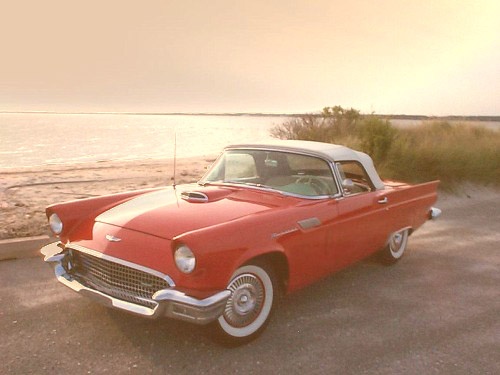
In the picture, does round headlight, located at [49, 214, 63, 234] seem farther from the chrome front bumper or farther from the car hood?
the chrome front bumper

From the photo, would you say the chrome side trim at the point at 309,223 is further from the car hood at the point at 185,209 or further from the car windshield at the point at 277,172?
the car windshield at the point at 277,172

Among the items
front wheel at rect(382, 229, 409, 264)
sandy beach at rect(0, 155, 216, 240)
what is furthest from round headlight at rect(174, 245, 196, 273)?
sandy beach at rect(0, 155, 216, 240)

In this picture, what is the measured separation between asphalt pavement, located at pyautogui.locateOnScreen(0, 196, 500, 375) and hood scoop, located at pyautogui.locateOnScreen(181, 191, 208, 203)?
1.05 metres

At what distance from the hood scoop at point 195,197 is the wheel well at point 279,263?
2.71 feet

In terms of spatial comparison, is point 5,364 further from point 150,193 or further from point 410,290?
point 410,290

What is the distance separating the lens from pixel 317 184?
15.8 ft

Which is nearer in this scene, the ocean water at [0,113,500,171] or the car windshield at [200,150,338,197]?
the car windshield at [200,150,338,197]

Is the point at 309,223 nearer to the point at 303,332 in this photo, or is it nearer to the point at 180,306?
the point at 303,332

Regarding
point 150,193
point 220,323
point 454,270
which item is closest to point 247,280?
point 220,323

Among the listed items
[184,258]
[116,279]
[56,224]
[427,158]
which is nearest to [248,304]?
[184,258]

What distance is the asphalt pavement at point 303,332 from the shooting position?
337cm

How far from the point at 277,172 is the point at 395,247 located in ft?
6.37

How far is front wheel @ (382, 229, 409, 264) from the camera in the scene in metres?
5.64

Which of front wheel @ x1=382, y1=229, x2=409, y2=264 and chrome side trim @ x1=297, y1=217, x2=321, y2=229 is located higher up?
chrome side trim @ x1=297, y1=217, x2=321, y2=229
